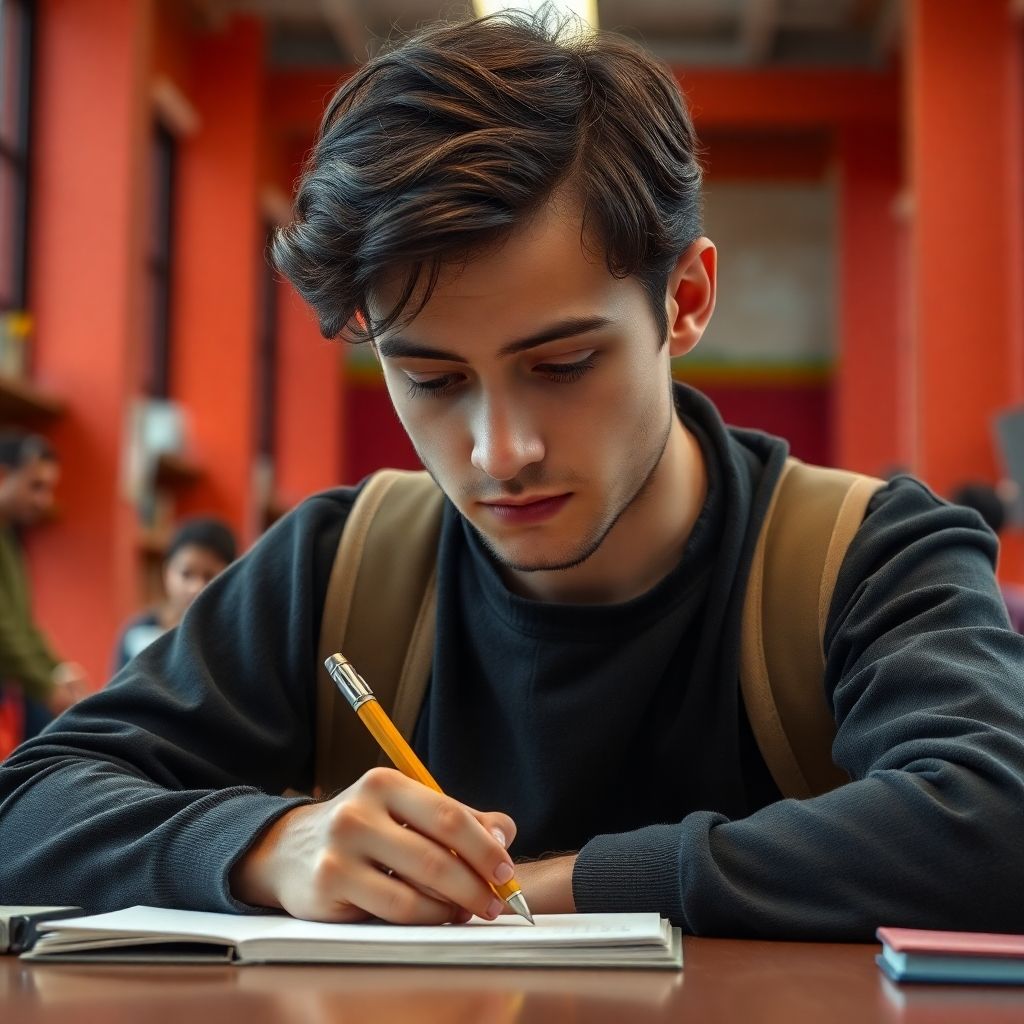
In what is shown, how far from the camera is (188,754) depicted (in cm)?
135

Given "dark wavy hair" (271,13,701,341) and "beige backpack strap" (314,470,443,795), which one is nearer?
"dark wavy hair" (271,13,701,341)

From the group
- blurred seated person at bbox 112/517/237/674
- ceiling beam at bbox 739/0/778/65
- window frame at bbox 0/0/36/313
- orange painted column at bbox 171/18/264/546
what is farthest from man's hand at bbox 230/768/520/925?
ceiling beam at bbox 739/0/778/65

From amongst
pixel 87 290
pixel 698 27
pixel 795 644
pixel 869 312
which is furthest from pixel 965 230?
pixel 795 644

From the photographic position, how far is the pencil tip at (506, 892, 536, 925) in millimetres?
990

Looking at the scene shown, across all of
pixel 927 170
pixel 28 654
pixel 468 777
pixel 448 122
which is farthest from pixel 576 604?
pixel 927 170

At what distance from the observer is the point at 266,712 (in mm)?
1427

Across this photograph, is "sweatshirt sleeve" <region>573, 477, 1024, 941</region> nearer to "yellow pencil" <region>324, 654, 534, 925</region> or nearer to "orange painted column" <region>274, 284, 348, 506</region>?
"yellow pencil" <region>324, 654, 534, 925</region>

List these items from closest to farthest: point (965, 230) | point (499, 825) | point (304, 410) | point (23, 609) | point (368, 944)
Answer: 1. point (368, 944)
2. point (499, 825)
3. point (23, 609)
4. point (965, 230)
5. point (304, 410)

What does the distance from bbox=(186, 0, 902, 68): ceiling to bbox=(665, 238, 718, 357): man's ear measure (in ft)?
25.9

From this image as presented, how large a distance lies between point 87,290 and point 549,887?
5.88m

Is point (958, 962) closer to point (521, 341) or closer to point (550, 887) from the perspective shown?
point (550, 887)

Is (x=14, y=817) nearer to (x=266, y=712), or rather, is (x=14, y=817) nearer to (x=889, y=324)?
(x=266, y=712)

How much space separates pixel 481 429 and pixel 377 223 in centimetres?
18

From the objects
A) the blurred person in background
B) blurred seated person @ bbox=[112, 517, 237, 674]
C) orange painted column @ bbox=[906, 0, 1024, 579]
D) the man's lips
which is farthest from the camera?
orange painted column @ bbox=[906, 0, 1024, 579]
